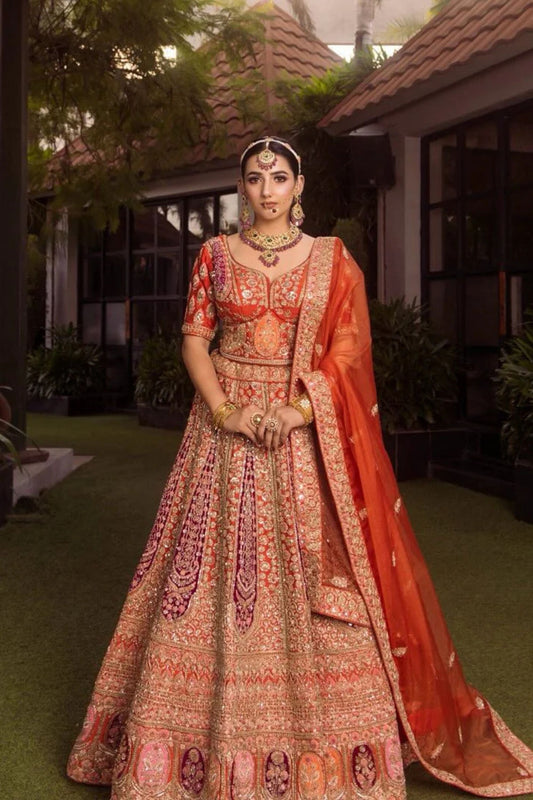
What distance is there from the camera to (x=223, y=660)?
7.52 feet

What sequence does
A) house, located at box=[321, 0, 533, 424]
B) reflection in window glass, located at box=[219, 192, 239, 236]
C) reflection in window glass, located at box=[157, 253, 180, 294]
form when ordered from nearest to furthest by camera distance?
house, located at box=[321, 0, 533, 424]
reflection in window glass, located at box=[219, 192, 239, 236]
reflection in window glass, located at box=[157, 253, 180, 294]

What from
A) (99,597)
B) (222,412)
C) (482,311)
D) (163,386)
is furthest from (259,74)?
(222,412)

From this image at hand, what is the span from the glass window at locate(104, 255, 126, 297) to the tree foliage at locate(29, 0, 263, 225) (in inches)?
89.5

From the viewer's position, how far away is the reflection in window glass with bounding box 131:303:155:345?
12.0m

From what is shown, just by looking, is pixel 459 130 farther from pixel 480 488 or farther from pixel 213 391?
pixel 213 391

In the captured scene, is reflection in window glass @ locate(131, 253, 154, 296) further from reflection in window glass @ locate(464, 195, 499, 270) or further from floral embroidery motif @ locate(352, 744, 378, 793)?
floral embroidery motif @ locate(352, 744, 378, 793)

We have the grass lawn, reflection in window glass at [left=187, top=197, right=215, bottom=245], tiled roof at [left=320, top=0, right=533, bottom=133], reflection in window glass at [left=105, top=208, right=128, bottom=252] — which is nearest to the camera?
the grass lawn

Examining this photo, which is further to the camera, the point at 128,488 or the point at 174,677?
the point at 128,488

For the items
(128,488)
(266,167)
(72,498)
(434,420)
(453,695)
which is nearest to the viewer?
(266,167)

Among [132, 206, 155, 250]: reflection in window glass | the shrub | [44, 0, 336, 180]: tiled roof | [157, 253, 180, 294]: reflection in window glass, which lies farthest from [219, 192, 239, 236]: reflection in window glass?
the shrub

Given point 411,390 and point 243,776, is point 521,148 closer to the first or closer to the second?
point 411,390

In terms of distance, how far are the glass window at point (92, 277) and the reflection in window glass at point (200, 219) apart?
187 centimetres

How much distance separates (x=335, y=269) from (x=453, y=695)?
3.73 ft

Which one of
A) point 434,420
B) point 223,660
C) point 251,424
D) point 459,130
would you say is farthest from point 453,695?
point 459,130
